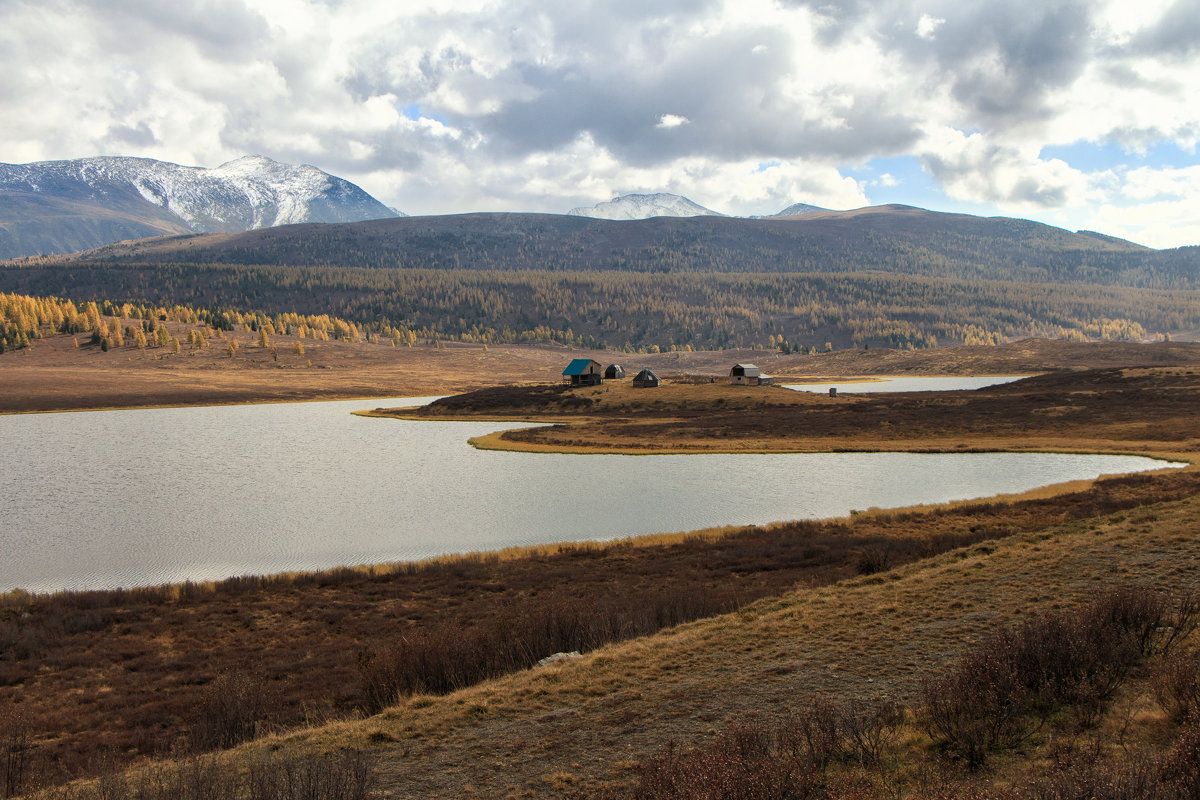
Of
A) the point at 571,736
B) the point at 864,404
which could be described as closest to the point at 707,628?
the point at 571,736

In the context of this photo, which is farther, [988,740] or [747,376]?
[747,376]

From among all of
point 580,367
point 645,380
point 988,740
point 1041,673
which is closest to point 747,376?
point 645,380

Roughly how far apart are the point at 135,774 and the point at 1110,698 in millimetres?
12498

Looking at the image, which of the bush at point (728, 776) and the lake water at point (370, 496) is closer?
the bush at point (728, 776)

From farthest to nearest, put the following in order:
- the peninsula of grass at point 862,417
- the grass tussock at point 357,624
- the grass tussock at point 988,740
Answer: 1. the peninsula of grass at point 862,417
2. the grass tussock at point 357,624
3. the grass tussock at point 988,740

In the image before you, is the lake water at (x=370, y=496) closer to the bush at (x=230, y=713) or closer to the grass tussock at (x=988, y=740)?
the bush at (x=230, y=713)

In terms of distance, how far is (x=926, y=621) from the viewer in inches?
511

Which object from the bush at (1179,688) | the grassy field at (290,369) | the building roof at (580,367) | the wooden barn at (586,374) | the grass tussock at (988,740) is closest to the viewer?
the grass tussock at (988,740)

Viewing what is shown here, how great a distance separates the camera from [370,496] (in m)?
39.8

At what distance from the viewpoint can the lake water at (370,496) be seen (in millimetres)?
28875

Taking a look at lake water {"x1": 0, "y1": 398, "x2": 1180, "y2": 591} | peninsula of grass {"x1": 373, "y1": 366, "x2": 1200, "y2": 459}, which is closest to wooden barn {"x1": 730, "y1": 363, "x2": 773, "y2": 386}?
peninsula of grass {"x1": 373, "y1": 366, "x2": 1200, "y2": 459}

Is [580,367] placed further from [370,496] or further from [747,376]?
[370,496]

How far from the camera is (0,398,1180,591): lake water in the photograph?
2888cm

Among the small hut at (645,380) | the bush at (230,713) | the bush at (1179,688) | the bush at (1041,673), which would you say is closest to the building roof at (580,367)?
the small hut at (645,380)
